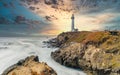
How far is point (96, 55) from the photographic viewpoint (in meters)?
67.9

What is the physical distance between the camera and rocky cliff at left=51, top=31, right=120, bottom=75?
62.1 meters

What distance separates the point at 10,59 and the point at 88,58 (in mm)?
24169

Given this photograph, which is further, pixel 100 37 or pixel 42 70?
pixel 100 37

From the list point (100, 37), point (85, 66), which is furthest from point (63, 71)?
point (100, 37)

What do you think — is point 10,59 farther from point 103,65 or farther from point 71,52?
point 103,65

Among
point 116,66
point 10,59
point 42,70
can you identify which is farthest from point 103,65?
point 10,59

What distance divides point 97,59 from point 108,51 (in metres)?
4.28

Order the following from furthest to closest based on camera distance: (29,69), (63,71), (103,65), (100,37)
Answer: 1. (100,37)
2. (63,71)
3. (103,65)
4. (29,69)

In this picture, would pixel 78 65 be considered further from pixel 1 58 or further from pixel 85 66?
A: pixel 1 58

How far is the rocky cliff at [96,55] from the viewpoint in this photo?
6212cm

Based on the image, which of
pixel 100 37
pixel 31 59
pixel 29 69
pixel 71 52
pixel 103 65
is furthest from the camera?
pixel 100 37

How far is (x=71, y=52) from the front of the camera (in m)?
75.7

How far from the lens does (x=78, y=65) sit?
7194 centimetres

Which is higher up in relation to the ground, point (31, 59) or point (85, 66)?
point (31, 59)
